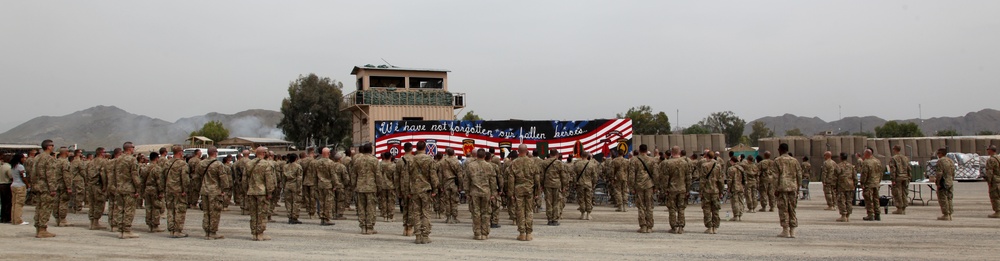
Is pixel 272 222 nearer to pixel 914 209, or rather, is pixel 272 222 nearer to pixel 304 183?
pixel 304 183

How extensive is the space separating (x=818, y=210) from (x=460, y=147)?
46.4ft

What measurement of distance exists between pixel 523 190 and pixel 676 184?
116 inches

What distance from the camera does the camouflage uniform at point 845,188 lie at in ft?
48.8

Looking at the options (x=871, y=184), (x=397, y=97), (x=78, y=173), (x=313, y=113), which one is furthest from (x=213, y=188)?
(x=313, y=113)

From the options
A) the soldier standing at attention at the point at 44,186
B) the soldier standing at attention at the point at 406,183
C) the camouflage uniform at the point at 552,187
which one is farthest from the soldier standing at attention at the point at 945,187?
the soldier standing at attention at the point at 44,186

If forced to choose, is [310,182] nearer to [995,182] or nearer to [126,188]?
[126,188]

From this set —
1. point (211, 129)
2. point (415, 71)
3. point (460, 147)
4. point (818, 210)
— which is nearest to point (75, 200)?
point (460, 147)

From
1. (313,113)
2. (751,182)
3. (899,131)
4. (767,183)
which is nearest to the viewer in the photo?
(751,182)

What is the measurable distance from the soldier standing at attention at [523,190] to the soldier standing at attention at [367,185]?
2787 mm

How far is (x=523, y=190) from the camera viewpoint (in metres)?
12.5

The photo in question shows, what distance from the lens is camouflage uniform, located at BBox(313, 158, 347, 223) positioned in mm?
15219

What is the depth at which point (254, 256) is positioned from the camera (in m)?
10.3

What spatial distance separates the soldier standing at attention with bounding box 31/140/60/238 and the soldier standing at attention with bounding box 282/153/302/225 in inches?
181

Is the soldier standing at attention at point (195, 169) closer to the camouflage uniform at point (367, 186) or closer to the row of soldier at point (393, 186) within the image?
the row of soldier at point (393, 186)
